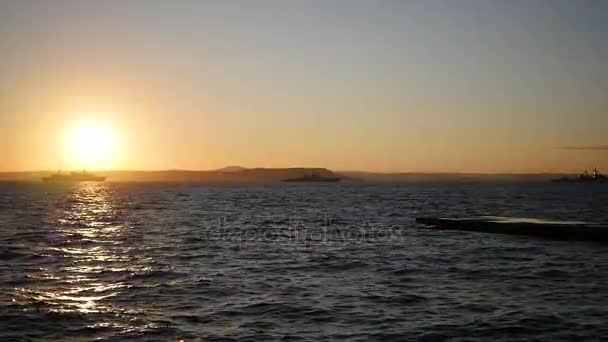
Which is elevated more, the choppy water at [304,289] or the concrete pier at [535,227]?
the concrete pier at [535,227]

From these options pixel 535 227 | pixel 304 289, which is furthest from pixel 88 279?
pixel 535 227

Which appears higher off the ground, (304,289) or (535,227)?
(535,227)

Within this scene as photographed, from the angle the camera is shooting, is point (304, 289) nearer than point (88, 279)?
Yes

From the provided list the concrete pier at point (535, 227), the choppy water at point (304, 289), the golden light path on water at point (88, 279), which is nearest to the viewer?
the choppy water at point (304, 289)

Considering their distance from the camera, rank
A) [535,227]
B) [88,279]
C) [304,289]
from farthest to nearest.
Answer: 1. [535,227]
2. [88,279]
3. [304,289]

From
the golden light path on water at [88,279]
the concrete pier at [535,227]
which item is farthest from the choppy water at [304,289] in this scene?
the concrete pier at [535,227]

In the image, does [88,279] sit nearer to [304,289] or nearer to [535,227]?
[304,289]

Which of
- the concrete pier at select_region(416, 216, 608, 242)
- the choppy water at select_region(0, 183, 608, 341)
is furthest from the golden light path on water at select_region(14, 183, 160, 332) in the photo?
the concrete pier at select_region(416, 216, 608, 242)

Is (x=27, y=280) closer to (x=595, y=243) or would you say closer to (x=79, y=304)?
(x=79, y=304)

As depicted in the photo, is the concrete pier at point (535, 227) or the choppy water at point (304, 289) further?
the concrete pier at point (535, 227)

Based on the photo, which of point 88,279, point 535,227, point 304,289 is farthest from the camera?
point 535,227

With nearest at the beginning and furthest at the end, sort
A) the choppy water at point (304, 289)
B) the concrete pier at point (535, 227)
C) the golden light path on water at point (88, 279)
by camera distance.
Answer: the choppy water at point (304, 289), the golden light path on water at point (88, 279), the concrete pier at point (535, 227)

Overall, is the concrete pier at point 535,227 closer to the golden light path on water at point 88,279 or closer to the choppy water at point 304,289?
the choppy water at point 304,289

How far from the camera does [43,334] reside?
1952 centimetres
